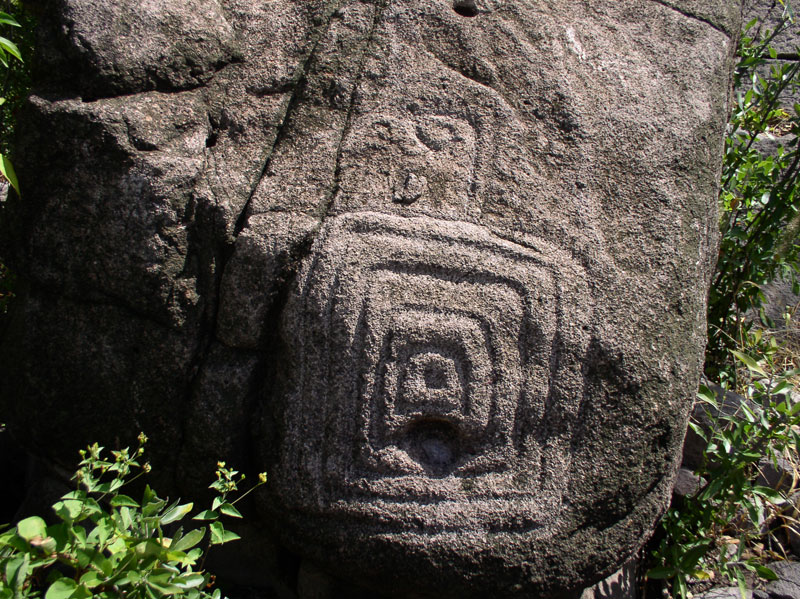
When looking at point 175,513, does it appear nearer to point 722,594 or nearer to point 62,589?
point 62,589

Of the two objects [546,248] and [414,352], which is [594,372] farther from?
[414,352]

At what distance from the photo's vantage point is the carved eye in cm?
178

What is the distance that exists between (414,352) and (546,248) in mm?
366

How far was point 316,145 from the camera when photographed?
63.0 inches

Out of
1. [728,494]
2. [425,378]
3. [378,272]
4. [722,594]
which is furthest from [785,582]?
[378,272]

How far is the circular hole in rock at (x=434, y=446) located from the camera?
1.45 meters

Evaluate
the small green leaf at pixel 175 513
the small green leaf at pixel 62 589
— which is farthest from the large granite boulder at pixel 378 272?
the small green leaf at pixel 62 589

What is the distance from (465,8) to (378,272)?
767 mm

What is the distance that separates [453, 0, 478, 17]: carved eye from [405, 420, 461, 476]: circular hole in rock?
1013mm

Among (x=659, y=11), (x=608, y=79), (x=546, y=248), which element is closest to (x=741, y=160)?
Result: (x=659, y=11)

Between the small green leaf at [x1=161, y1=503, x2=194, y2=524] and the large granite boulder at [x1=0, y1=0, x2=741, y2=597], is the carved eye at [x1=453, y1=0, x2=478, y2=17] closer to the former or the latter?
the large granite boulder at [x1=0, y1=0, x2=741, y2=597]

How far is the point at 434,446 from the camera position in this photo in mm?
1466

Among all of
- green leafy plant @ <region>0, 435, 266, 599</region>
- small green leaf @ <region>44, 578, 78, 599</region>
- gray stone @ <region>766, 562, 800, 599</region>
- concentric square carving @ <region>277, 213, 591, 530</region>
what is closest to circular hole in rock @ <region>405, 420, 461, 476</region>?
concentric square carving @ <region>277, 213, 591, 530</region>

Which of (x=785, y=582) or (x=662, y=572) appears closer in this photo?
(x=662, y=572)
